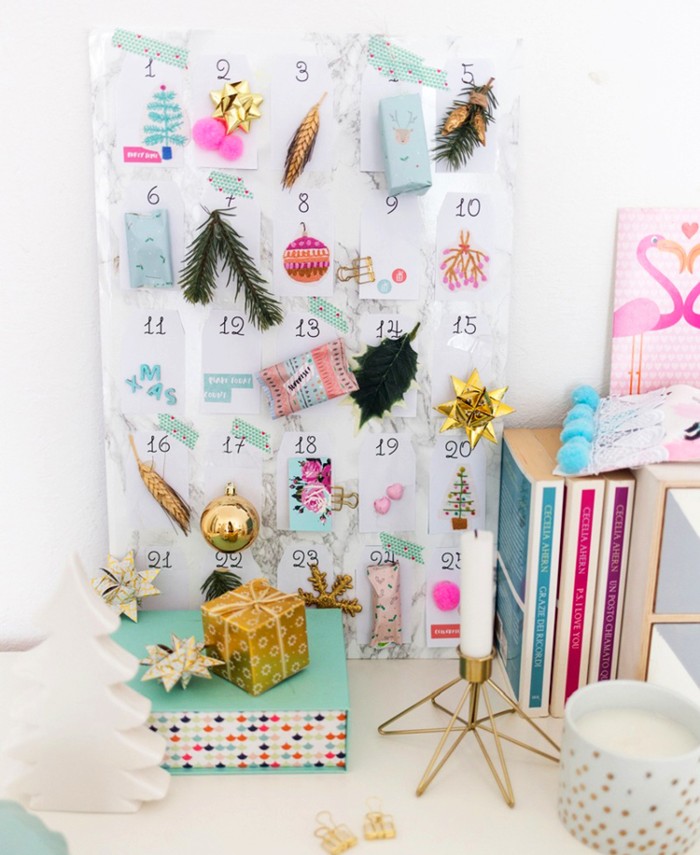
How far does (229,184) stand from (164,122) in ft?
0.29

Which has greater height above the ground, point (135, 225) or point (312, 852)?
point (135, 225)

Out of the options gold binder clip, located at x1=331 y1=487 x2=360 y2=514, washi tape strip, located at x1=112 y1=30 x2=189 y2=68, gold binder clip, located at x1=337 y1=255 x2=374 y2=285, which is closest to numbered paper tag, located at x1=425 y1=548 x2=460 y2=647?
gold binder clip, located at x1=331 y1=487 x2=360 y2=514

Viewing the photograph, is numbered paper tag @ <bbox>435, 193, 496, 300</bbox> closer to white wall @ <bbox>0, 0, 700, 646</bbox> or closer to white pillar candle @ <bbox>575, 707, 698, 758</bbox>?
white wall @ <bbox>0, 0, 700, 646</bbox>

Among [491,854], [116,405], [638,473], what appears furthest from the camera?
[116,405]

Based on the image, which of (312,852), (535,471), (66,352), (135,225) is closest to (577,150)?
(535,471)

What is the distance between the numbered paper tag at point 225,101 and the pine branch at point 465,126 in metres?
0.19

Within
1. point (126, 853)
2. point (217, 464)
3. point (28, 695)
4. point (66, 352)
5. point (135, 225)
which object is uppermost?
point (135, 225)

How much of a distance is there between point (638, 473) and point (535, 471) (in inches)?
3.9

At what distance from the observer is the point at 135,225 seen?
2.88ft

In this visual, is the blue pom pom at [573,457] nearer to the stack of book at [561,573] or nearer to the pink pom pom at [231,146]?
the stack of book at [561,573]

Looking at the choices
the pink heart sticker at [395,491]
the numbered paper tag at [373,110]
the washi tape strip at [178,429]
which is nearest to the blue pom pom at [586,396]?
the pink heart sticker at [395,491]

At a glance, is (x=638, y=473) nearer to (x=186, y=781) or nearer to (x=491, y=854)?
(x=491, y=854)

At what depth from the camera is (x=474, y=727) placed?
2.66ft

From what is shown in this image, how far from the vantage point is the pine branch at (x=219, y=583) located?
0.97 m
